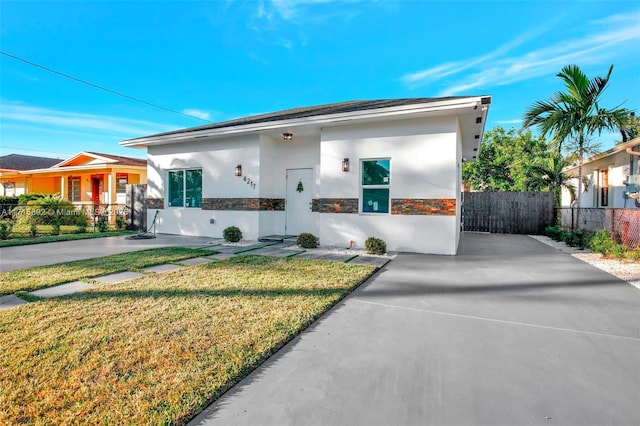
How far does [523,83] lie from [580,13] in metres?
6.95

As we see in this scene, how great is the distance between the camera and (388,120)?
7.50 metres

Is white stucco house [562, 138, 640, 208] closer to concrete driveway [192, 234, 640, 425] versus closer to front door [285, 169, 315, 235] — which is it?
concrete driveway [192, 234, 640, 425]

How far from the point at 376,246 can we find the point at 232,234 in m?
4.21

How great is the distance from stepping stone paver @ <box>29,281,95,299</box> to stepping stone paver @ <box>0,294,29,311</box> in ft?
0.63

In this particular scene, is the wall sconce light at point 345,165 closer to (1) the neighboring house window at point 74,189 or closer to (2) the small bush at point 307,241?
(2) the small bush at point 307,241

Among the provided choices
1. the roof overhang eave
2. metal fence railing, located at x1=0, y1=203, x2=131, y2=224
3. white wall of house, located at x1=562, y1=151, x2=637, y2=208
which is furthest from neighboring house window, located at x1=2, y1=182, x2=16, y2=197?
white wall of house, located at x1=562, y1=151, x2=637, y2=208

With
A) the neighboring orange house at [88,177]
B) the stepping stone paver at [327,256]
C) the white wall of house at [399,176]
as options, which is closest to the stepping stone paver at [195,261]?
the stepping stone paver at [327,256]

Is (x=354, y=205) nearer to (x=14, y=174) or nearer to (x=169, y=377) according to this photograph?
(x=169, y=377)

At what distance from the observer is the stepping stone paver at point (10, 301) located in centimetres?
351

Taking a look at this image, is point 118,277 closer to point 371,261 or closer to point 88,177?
point 371,261

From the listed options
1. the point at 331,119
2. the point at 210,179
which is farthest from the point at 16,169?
the point at 331,119

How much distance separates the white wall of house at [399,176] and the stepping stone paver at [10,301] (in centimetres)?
591

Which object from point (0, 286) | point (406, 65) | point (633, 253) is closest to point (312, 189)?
point (0, 286)

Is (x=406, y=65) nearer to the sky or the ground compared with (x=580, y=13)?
nearer to the sky
